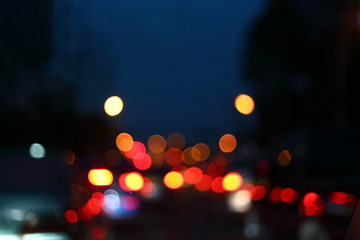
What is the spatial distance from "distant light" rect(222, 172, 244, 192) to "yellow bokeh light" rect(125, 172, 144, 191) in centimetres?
256

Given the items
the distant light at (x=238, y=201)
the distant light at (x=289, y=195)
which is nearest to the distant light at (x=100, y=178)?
the distant light at (x=238, y=201)

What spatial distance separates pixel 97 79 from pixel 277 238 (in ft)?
47.5

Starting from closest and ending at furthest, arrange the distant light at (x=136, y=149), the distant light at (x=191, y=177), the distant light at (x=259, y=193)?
the distant light at (x=259, y=193), the distant light at (x=191, y=177), the distant light at (x=136, y=149)

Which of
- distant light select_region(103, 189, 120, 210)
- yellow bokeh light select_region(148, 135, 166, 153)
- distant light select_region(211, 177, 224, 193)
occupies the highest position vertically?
yellow bokeh light select_region(148, 135, 166, 153)

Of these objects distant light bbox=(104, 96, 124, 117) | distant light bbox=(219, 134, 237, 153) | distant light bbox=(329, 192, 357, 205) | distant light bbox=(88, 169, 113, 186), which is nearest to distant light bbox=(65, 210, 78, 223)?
distant light bbox=(329, 192, 357, 205)

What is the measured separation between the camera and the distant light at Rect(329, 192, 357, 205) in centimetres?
865

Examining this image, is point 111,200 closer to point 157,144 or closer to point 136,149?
point 136,149

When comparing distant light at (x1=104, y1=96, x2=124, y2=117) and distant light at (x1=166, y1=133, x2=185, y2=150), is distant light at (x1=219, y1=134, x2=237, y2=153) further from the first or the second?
distant light at (x1=104, y1=96, x2=124, y2=117)

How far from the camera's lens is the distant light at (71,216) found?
1027 centimetres

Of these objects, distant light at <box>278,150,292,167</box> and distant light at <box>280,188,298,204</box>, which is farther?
distant light at <box>278,150,292,167</box>

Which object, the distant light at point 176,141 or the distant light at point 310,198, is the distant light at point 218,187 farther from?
the distant light at point 176,141

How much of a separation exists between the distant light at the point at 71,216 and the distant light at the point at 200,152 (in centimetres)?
9886

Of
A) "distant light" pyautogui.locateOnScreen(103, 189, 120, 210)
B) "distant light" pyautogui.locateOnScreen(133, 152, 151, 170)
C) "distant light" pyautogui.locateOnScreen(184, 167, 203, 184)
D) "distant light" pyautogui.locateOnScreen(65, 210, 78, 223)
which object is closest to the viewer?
"distant light" pyautogui.locateOnScreen(65, 210, 78, 223)

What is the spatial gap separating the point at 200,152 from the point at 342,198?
114 meters
